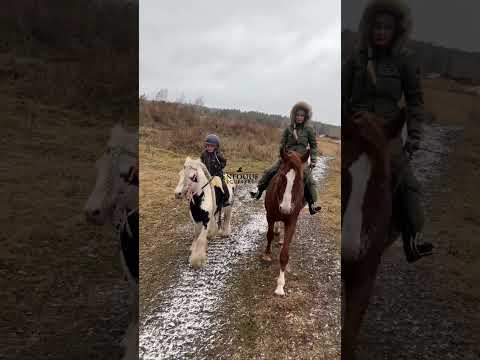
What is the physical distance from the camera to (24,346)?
2.32 metres

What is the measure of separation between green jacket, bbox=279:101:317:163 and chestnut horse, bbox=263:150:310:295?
0.97ft

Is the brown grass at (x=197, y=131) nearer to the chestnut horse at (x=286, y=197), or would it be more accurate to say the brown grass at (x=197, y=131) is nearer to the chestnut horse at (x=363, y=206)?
the chestnut horse at (x=286, y=197)

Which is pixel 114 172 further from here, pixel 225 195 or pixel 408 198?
pixel 408 198

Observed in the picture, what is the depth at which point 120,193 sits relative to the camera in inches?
101

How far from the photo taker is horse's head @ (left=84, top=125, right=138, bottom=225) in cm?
252

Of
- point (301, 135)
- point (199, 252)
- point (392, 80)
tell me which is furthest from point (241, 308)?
point (392, 80)

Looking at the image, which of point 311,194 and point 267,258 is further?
point 267,258

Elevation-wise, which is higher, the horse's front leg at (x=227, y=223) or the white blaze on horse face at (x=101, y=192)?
the white blaze on horse face at (x=101, y=192)

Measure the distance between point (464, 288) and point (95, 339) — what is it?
355cm

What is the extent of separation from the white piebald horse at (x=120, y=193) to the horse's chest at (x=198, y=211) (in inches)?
45.8

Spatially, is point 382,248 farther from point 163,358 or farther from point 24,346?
point 24,346

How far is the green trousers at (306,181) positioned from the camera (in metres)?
3.51

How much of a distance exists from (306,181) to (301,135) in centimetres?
62

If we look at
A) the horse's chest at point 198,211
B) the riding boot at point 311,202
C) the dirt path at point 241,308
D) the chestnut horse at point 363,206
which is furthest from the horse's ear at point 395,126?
the horse's chest at point 198,211
